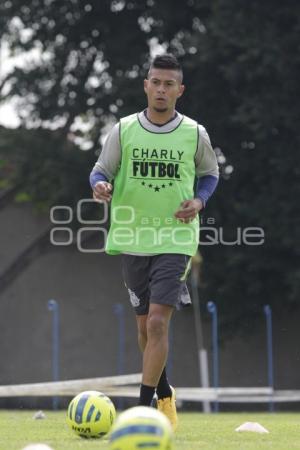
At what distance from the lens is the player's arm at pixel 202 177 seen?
7.00m

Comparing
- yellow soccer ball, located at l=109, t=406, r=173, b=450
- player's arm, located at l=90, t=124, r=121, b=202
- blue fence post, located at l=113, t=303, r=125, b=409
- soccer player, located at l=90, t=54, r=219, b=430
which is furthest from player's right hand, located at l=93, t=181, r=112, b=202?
blue fence post, located at l=113, t=303, r=125, b=409

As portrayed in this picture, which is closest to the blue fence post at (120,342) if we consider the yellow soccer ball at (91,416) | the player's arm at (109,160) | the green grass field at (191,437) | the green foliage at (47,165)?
the green foliage at (47,165)

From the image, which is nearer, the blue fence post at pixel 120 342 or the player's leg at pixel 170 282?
the player's leg at pixel 170 282

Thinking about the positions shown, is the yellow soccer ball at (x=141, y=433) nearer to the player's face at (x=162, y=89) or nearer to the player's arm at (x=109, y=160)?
the player's arm at (x=109, y=160)

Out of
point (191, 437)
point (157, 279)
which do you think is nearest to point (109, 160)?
point (157, 279)

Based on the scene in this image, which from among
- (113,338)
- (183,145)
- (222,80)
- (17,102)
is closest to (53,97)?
(17,102)

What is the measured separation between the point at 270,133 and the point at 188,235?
41.1ft

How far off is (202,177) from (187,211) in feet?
1.77

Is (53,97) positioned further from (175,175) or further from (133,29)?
(175,175)

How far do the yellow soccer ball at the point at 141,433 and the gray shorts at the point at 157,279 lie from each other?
2183 mm

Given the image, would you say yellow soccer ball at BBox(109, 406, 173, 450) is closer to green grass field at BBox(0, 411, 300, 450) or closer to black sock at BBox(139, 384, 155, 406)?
green grass field at BBox(0, 411, 300, 450)

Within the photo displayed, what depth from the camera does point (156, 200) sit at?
7090 millimetres

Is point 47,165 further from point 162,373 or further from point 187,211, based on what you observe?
point 187,211

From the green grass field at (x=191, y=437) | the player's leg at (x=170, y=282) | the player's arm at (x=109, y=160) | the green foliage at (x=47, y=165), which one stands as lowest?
the green grass field at (x=191, y=437)
